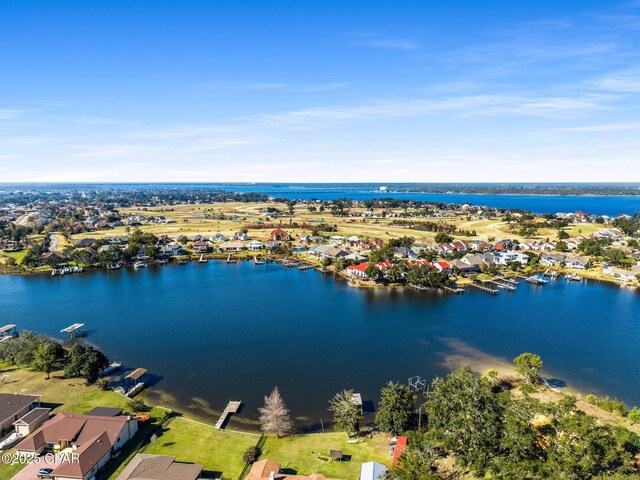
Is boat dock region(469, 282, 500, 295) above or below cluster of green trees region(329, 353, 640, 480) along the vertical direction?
below

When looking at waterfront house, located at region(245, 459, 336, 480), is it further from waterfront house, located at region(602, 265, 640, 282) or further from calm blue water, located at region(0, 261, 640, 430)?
waterfront house, located at region(602, 265, 640, 282)

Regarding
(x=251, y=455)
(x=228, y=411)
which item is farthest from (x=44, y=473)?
(x=251, y=455)

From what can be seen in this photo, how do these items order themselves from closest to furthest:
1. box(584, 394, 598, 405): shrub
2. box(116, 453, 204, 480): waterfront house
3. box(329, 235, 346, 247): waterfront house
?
box(116, 453, 204, 480): waterfront house < box(584, 394, 598, 405): shrub < box(329, 235, 346, 247): waterfront house

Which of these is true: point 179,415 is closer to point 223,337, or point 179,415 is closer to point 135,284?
point 223,337

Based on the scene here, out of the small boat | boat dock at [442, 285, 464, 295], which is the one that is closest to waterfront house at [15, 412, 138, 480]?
the small boat

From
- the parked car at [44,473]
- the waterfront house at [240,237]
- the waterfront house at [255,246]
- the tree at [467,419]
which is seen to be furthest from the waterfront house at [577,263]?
the parked car at [44,473]

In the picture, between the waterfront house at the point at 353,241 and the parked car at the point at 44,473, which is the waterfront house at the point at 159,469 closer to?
the parked car at the point at 44,473

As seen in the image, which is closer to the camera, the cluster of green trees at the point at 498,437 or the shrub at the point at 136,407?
the cluster of green trees at the point at 498,437

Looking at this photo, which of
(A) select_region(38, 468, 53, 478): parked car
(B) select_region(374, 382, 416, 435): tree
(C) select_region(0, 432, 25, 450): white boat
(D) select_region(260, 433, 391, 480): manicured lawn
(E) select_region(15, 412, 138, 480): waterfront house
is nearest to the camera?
(A) select_region(38, 468, 53, 478): parked car
